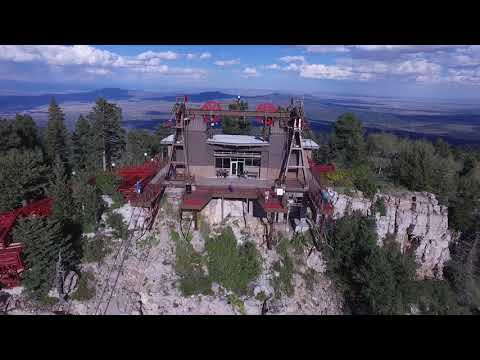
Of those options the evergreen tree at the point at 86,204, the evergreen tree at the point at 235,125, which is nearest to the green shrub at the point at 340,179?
the evergreen tree at the point at 235,125

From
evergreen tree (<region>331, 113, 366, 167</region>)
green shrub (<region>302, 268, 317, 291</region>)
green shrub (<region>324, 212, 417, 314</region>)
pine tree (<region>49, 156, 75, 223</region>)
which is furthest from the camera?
evergreen tree (<region>331, 113, 366, 167</region>)

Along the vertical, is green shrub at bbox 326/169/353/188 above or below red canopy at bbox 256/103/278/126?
below

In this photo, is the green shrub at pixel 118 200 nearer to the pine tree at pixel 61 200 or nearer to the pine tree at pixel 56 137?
the pine tree at pixel 61 200

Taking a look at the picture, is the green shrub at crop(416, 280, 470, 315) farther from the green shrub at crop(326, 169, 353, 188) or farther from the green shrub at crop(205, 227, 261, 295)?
the green shrub at crop(205, 227, 261, 295)

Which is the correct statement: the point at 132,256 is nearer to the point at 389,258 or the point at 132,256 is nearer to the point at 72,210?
the point at 72,210

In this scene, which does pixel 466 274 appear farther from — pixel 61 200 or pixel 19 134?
pixel 19 134

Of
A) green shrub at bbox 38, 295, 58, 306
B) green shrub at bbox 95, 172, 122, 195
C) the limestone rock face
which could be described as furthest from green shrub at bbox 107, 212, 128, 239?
the limestone rock face
